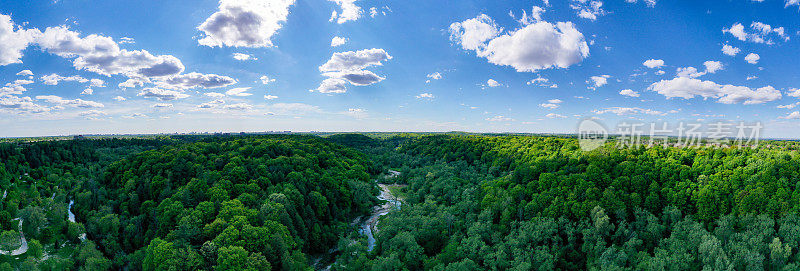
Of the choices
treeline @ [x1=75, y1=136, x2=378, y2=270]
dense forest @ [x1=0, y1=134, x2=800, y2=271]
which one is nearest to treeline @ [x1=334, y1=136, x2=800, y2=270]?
dense forest @ [x1=0, y1=134, x2=800, y2=271]

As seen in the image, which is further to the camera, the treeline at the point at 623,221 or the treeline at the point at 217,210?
the treeline at the point at 217,210

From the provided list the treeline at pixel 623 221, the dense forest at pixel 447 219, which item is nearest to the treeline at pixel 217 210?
the dense forest at pixel 447 219

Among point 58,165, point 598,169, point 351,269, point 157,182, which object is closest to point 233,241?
point 351,269

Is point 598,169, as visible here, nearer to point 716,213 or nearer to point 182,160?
point 716,213

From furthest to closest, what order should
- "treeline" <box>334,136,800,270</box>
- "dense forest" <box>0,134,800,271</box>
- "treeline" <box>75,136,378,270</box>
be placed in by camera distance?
"treeline" <box>75,136,378,270</box>, "dense forest" <box>0,134,800,271</box>, "treeline" <box>334,136,800,270</box>

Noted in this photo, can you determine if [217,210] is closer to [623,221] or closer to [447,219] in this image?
[447,219]

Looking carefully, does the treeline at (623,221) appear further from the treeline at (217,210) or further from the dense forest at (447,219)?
the treeline at (217,210)

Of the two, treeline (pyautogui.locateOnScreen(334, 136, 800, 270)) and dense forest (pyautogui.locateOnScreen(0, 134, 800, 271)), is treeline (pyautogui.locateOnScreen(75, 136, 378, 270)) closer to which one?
dense forest (pyautogui.locateOnScreen(0, 134, 800, 271))
